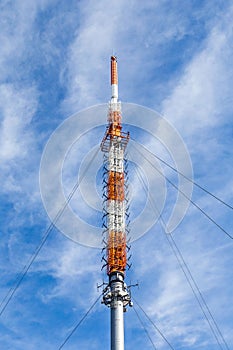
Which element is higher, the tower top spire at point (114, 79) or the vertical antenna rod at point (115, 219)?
the tower top spire at point (114, 79)

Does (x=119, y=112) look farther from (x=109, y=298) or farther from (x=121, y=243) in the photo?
(x=109, y=298)

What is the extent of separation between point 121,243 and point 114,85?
20.2 metres

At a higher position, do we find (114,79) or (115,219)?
(114,79)

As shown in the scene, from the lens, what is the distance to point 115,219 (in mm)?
61188

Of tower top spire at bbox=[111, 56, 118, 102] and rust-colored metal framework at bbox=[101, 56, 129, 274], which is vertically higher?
tower top spire at bbox=[111, 56, 118, 102]

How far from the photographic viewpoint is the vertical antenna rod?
56594mm

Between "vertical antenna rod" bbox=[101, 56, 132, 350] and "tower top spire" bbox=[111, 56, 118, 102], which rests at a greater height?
"tower top spire" bbox=[111, 56, 118, 102]

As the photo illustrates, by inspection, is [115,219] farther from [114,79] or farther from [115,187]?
[114,79]

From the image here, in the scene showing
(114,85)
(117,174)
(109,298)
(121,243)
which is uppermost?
(114,85)

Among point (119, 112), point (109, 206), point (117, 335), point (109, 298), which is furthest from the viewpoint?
point (119, 112)

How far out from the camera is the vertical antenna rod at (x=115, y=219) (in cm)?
5659

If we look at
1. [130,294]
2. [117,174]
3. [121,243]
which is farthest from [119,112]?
[130,294]

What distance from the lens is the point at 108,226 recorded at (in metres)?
60.8

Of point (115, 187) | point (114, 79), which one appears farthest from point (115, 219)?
point (114, 79)
